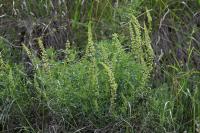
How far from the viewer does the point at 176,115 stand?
336 cm

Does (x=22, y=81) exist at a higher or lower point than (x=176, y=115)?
higher

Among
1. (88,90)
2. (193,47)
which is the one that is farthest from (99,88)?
(193,47)

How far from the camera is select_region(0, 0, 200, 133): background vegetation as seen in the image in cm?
316

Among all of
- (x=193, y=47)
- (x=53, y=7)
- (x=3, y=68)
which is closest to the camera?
(x=3, y=68)

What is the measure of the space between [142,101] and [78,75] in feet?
1.27

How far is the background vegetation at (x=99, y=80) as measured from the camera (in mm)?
3162

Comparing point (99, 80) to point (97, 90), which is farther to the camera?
point (99, 80)

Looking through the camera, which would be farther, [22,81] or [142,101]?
[22,81]

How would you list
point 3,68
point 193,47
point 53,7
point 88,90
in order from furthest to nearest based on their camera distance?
point 53,7 → point 193,47 → point 3,68 → point 88,90

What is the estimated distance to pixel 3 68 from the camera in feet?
11.0

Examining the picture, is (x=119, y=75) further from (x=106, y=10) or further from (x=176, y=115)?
(x=106, y=10)

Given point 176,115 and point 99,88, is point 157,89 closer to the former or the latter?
point 176,115

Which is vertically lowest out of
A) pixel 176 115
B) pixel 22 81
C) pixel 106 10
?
pixel 176 115

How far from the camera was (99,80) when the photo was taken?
127 inches
